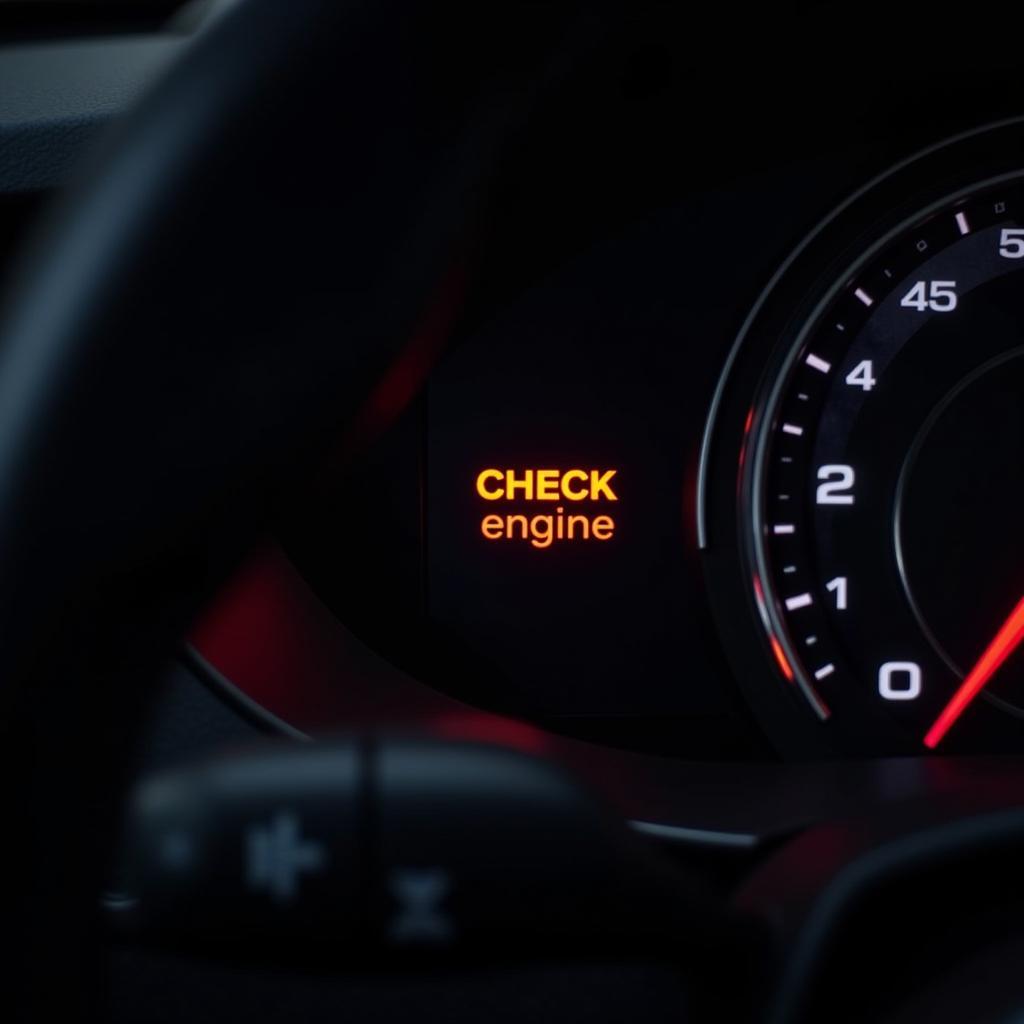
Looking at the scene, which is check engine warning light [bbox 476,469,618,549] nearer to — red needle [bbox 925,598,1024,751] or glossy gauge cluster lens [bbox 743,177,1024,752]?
glossy gauge cluster lens [bbox 743,177,1024,752]

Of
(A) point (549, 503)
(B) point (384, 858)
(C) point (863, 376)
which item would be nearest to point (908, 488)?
(C) point (863, 376)

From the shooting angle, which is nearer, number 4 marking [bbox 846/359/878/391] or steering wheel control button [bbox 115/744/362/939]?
steering wheel control button [bbox 115/744/362/939]

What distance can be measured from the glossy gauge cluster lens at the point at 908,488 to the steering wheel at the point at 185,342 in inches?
39.3

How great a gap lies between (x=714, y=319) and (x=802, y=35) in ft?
0.92

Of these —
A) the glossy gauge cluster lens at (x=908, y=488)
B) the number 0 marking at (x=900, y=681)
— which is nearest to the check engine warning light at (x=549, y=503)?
the glossy gauge cluster lens at (x=908, y=488)

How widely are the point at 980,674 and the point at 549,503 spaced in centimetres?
41

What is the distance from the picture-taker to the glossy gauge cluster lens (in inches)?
54.7

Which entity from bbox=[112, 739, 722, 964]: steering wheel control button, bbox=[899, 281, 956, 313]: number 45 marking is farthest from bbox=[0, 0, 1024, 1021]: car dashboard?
bbox=[112, 739, 722, 964]: steering wheel control button

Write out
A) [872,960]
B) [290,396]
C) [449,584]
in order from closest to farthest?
[290,396]
[872,960]
[449,584]

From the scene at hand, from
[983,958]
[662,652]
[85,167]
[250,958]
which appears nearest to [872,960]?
[983,958]

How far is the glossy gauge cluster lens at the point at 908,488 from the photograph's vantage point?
1.39m

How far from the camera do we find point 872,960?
701 millimetres

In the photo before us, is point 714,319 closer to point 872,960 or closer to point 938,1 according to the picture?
point 938,1

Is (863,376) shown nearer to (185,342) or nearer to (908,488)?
(908,488)
